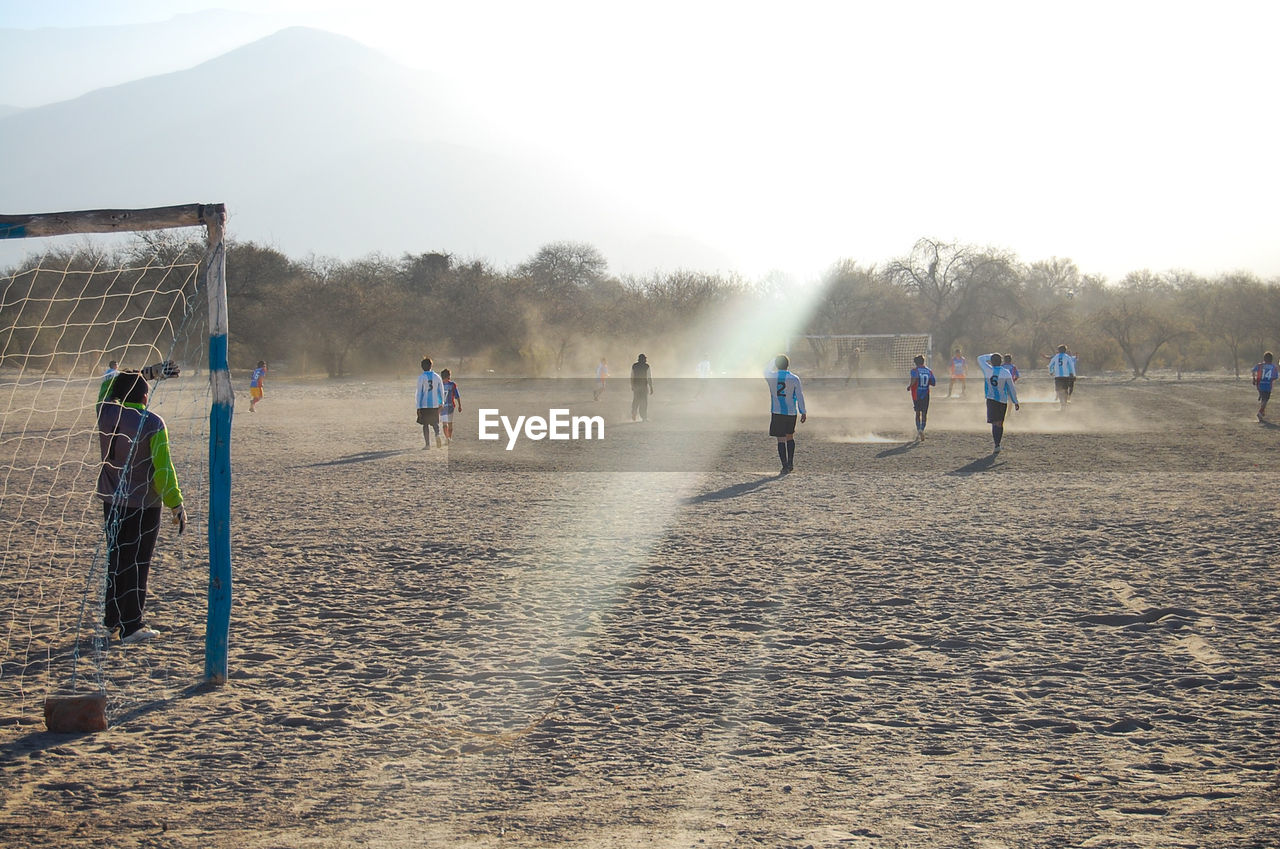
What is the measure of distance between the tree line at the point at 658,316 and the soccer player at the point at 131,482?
45.4 metres

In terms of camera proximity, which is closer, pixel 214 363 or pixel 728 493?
pixel 214 363

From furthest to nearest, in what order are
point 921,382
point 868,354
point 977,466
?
point 868,354, point 921,382, point 977,466

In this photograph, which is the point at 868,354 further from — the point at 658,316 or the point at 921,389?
the point at 921,389

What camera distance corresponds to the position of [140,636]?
627cm

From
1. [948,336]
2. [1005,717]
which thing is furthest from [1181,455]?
[948,336]

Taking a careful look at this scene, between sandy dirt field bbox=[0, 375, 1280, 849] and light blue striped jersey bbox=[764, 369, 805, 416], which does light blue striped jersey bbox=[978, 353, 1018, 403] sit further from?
sandy dirt field bbox=[0, 375, 1280, 849]

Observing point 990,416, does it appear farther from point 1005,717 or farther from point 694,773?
point 694,773

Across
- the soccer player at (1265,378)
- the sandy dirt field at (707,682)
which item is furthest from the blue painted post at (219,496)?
the soccer player at (1265,378)

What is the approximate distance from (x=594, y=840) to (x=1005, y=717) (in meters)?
2.25

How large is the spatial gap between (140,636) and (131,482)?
956 mm

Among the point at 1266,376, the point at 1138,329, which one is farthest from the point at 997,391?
the point at 1138,329

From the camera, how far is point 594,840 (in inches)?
144

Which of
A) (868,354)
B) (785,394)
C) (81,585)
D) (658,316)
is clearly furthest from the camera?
(658,316)

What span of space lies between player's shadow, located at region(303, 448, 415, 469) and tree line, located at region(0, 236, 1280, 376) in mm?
33510
